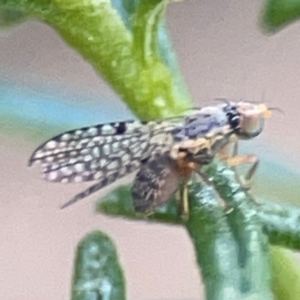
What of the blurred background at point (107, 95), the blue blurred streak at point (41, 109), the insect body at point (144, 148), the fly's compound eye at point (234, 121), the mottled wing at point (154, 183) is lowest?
the mottled wing at point (154, 183)

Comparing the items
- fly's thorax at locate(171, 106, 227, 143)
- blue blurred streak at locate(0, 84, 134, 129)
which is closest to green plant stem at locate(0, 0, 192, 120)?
fly's thorax at locate(171, 106, 227, 143)

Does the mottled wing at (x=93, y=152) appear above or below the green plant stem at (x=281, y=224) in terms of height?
above

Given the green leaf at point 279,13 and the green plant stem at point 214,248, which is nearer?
the green plant stem at point 214,248

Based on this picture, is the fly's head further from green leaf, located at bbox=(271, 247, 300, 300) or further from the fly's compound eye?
green leaf, located at bbox=(271, 247, 300, 300)

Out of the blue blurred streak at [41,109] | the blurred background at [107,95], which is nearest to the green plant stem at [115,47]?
the blue blurred streak at [41,109]

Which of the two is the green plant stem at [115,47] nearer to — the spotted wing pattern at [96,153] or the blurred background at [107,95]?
the spotted wing pattern at [96,153]

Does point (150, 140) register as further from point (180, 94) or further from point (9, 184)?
point (9, 184)

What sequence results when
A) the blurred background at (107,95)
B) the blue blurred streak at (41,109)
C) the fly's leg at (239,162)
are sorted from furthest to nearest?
the blurred background at (107,95) < the blue blurred streak at (41,109) < the fly's leg at (239,162)
